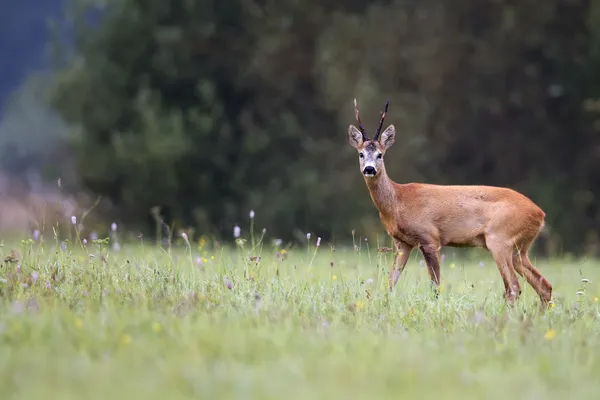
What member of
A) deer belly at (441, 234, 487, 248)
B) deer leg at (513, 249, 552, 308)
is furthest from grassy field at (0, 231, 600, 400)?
deer belly at (441, 234, 487, 248)

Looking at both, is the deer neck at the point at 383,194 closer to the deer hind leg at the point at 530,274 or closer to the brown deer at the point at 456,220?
the brown deer at the point at 456,220

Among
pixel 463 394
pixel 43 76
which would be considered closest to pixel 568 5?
pixel 43 76

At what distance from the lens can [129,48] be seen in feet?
82.6

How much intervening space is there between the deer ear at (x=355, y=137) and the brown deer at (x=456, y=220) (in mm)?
120

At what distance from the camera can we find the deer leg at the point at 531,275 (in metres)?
10.0

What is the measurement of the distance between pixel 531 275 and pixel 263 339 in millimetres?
4576

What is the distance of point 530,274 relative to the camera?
400 inches

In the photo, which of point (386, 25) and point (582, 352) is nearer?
point (582, 352)

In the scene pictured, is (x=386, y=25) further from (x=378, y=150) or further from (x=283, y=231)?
(x=378, y=150)

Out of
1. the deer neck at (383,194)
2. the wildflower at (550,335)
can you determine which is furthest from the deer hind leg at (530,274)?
the wildflower at (550,335)

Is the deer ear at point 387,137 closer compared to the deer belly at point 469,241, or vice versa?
the deer belly at point 469,241

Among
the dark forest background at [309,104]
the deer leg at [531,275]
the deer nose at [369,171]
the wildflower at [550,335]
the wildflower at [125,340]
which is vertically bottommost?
the wildflower at [550,335]

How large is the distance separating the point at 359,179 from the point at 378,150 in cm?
1188

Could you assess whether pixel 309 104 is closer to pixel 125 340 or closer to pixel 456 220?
pixel 456 220
